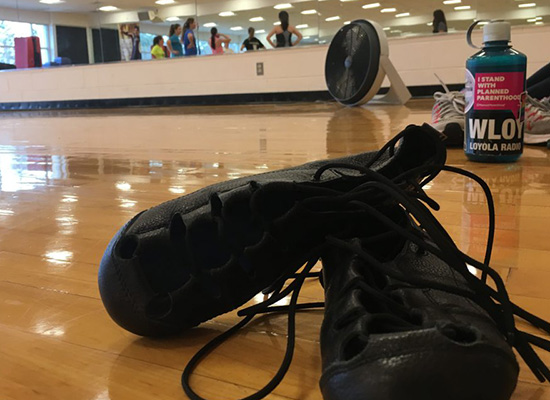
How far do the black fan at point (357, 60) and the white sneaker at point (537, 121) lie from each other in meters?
2.23

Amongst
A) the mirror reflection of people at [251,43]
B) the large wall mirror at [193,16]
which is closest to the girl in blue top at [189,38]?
the large wall mirror at [193,16]

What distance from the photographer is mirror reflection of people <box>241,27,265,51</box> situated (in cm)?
613

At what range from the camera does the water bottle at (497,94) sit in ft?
4.35

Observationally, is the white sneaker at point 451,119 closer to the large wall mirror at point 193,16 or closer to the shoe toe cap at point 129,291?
the shoe toe cap at point 129,291

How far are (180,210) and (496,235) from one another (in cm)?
50

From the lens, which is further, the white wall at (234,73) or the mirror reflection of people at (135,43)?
the mirror reflection of people at (135,43)

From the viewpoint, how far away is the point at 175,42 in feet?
21.8

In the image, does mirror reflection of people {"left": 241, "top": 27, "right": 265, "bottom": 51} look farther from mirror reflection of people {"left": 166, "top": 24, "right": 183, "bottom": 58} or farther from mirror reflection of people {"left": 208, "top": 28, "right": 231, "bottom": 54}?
mirror reflection of people {"left": 166, "top": 24, "right": 183, "bottom": 58}

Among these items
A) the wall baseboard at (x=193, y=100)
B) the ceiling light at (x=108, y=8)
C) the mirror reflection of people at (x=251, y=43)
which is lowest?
the wall baseboard at (x=193, y=100)

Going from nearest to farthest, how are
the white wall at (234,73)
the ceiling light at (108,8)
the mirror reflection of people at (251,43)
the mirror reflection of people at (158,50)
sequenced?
the white wall at (234,73) < the mirror reflection of people at (251,43) < the mirror reflection of people at (158,50) < the ceiling light at (108,8)

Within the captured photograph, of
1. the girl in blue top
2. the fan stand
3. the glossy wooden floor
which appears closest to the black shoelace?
the glossy wooden floor

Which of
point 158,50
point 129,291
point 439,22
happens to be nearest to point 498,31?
point 129,291

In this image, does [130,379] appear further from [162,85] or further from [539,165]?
[162,85]

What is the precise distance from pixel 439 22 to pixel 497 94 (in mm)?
4176
